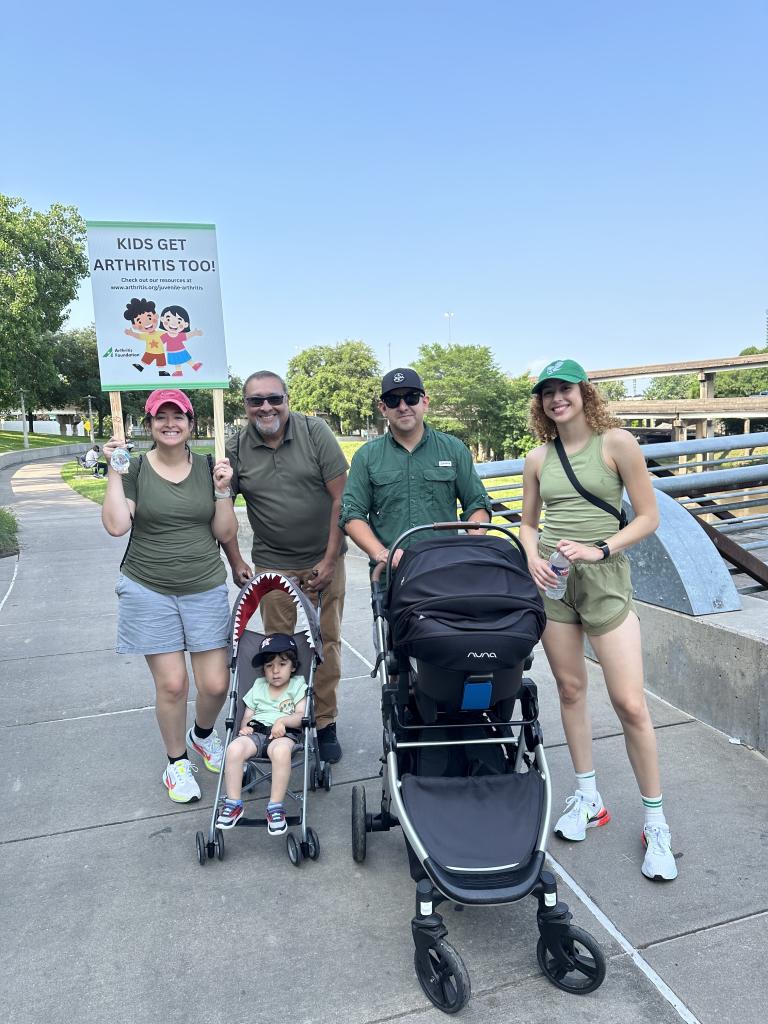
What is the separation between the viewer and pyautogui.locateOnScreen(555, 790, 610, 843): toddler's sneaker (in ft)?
10.1

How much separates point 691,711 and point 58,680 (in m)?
4.23

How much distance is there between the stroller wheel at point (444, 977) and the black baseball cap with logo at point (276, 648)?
1.47m

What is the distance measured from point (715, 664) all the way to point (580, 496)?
68.2 inches

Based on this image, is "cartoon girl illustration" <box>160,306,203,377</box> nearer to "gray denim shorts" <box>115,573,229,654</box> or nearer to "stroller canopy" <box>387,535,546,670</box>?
"gray denim shorts" <box>115,573,229,654</box>

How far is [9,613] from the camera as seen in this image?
6.98 m

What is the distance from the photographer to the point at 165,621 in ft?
11.2

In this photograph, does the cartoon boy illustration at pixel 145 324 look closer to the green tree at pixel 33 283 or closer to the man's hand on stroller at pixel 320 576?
the man's hand on stroller at pixel 320 576

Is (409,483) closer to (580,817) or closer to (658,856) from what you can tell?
(580,817)

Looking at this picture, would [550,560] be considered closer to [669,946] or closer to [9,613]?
[669,946]

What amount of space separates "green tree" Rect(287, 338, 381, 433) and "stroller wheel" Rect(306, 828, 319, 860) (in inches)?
3833

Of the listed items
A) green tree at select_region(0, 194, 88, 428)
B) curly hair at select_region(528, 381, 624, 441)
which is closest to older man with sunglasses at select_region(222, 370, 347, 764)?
curly hair at select_region(528, 381, 624, 441)

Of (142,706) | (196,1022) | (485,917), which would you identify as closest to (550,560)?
(485,917)

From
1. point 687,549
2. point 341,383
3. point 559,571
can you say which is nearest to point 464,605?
point 559,571

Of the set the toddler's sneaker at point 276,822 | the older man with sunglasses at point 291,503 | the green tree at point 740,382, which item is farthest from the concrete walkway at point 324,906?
the green tree at point 740,382
